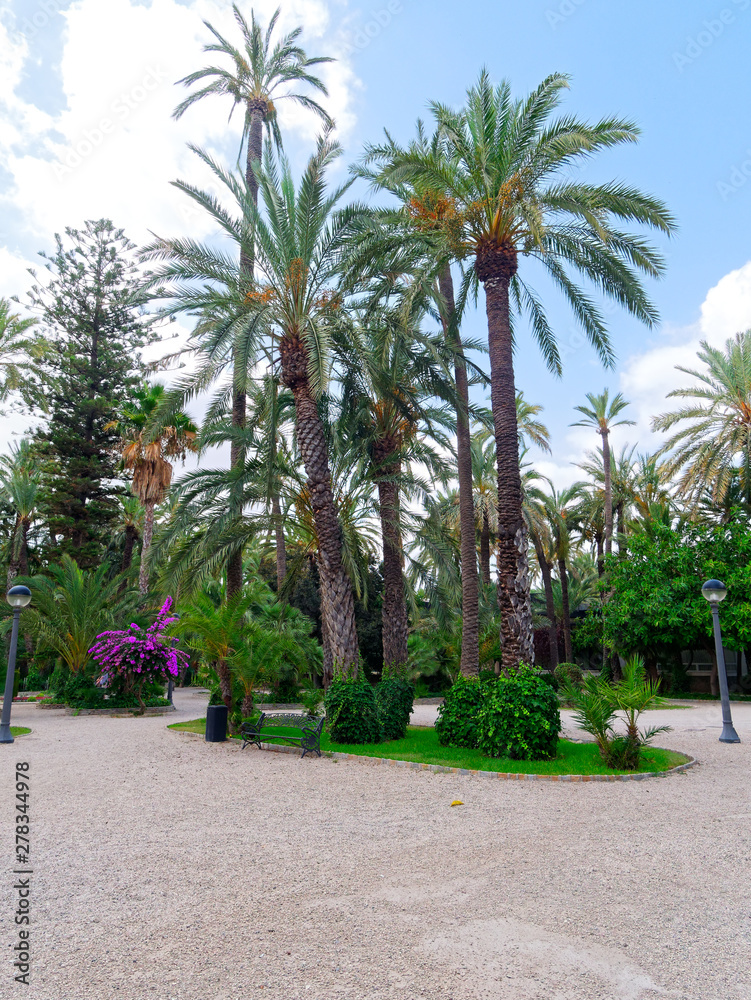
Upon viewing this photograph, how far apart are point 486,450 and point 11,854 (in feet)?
83.6

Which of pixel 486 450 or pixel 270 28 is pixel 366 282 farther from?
pixel 486 450

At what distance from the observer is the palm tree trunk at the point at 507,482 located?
38.5 feet

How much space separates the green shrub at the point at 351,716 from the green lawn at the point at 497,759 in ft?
0.64

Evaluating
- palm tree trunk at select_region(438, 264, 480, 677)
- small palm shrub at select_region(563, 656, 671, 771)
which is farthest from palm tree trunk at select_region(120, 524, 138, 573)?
small palm shrub at select_region(563, 656, 671, 771)

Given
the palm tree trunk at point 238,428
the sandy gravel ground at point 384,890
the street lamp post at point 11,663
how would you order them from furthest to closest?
the palm tree trunk at point 238,428 → the street lamp post at point 11,663 → the sandy gravel ground at point 384,890

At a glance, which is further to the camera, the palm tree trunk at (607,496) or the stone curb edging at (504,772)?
the palm tree trunk at (607,496)

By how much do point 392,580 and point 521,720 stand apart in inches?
282

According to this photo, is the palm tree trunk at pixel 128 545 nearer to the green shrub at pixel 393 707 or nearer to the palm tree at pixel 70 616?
the palm tree at pixel 70 616

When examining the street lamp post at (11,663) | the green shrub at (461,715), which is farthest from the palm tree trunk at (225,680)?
the green shrub at (461,715)

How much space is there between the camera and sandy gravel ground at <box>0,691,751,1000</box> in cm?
346

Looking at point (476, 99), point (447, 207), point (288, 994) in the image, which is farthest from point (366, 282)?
point (288, 994)

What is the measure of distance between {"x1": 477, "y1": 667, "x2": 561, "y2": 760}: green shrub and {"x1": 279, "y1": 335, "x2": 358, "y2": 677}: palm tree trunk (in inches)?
135

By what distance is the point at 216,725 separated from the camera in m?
12.8

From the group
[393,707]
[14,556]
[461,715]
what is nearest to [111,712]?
[393,707]
